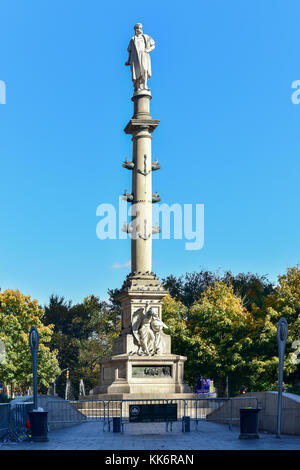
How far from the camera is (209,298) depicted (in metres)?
70.5

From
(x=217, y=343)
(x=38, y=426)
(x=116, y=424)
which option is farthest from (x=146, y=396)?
(x=38, y=426)

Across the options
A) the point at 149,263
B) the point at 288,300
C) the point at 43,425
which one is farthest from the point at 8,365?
the point at 43,425

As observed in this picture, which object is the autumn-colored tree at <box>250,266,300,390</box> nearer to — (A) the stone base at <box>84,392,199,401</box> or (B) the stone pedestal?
(B) the stone pedestal

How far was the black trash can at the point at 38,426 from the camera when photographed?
20844mm

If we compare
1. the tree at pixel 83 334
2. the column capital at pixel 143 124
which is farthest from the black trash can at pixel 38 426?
the tree at pixel 83 334

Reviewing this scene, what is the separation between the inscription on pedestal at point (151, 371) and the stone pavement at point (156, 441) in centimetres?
1392

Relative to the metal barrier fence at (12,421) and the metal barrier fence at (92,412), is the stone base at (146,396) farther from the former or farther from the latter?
the metal barrier fence at (12,421)

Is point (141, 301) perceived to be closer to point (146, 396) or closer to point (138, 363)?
point (138, 363)

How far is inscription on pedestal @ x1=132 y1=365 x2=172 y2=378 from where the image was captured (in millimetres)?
40125

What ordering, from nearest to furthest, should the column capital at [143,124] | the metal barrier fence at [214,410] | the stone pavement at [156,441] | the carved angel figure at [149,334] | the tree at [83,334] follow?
the stone pavement at [156,441] < the metal barrier fence at [214,410] < the carved angel figure at [149,334] < the column capital at [143,124] < the tree at [83,334]

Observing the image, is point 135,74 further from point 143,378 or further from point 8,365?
point 8,365

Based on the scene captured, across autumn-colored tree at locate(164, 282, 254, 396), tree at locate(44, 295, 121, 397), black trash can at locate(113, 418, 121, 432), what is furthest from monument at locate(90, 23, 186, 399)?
tree at locate(44, 295, 121, 397)

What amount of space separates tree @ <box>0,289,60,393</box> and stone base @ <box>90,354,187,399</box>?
731 inches
